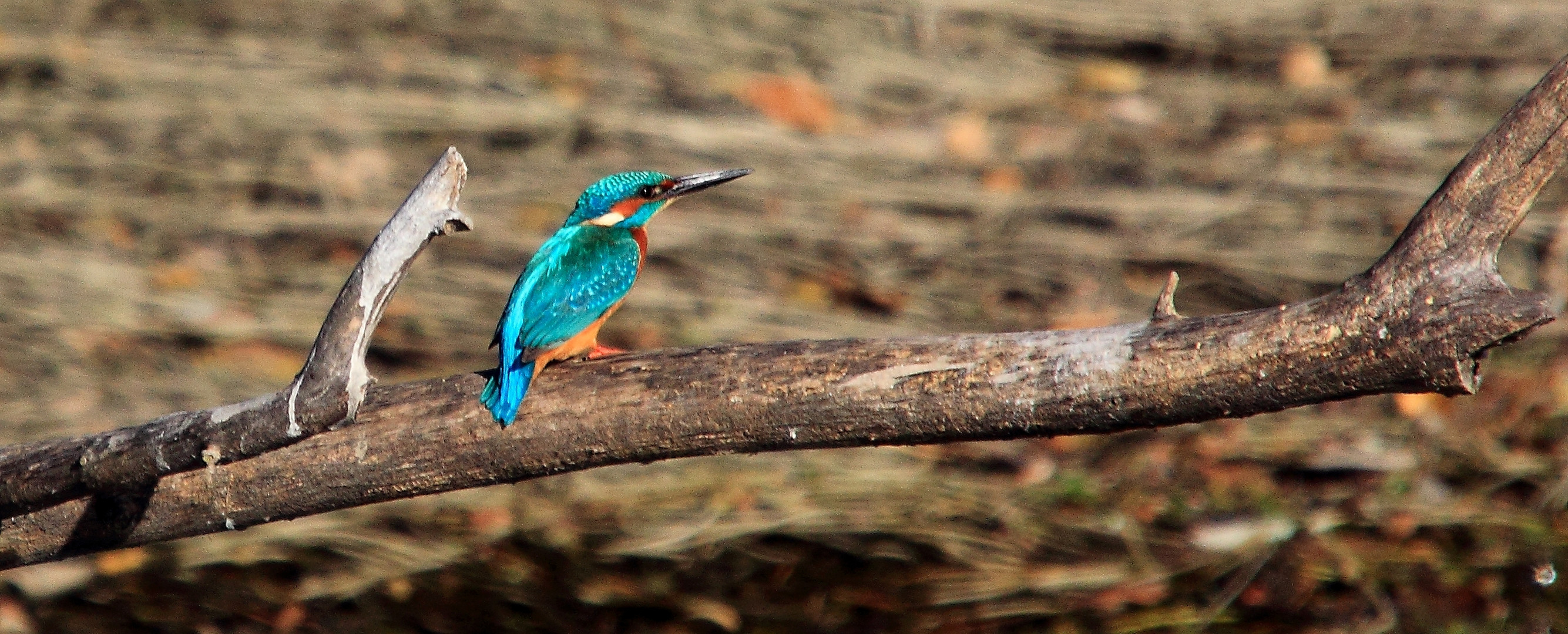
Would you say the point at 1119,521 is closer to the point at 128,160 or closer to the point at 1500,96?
the point at 1500,96

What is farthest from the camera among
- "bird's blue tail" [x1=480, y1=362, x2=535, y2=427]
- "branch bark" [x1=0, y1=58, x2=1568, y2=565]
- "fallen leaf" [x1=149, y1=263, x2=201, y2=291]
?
"fallen leaf" [x1=149, y1=263, x2=201, y2=291]

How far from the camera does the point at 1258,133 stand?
18.0 ft

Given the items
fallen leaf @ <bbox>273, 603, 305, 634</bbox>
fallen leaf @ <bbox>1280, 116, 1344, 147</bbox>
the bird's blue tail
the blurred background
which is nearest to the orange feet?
the bird's blue tail

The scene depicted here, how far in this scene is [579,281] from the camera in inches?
106

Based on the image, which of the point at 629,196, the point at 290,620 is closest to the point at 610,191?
the point at 629,196

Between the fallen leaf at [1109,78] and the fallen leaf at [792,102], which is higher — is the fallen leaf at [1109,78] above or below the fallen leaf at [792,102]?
above

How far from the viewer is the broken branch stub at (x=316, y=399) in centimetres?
192

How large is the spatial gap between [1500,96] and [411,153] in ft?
13.5

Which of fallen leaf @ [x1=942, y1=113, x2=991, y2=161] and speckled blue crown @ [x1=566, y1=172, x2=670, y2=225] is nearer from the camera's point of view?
speckled blue crown @ [x1=566, y1=172, x2=670, y2=225]

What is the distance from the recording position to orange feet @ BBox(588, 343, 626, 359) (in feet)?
7.84

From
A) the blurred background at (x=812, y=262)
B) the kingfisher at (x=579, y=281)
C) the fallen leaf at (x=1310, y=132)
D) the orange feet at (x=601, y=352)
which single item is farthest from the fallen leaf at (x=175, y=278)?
the fallen leaf at (x=1310, y=132)

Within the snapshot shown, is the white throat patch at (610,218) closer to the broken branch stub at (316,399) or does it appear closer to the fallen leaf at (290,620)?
the broken branch stub at (316,399)

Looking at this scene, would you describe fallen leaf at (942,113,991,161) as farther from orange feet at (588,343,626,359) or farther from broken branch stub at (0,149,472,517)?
broken branch stub at (0,149,472,517)

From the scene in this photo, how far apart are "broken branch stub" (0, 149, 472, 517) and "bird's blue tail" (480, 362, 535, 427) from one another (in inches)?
10.6
